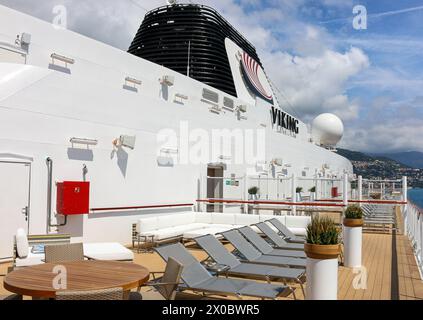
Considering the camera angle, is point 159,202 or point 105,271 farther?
point 159,202

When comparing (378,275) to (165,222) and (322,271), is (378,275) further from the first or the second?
(165,222)

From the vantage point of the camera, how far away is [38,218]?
7598 millimetres

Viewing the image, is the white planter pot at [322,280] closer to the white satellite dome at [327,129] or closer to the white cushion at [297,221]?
the white cushion at [297,221]

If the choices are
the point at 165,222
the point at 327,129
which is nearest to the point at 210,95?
the point at 165,222

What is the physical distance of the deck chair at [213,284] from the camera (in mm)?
4380

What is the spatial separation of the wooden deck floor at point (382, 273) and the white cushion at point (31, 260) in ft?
1.16

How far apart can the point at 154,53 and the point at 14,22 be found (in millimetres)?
19132

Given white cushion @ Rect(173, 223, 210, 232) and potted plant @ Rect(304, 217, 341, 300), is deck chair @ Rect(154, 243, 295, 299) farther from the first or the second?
white cushion @ Rect(173, 223, 210, 232)

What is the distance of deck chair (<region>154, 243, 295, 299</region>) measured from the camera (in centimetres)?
438

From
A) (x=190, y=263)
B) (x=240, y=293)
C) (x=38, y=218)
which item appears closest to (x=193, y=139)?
(x=38, y=218)

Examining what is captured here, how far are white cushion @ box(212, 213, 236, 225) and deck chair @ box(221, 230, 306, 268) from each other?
362 cm

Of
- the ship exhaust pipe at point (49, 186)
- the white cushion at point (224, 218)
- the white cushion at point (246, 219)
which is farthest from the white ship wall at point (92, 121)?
the white cushion at point (246, 219)

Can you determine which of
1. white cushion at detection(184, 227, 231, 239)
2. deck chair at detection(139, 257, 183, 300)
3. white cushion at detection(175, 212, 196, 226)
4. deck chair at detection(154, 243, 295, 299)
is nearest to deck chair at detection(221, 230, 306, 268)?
deck chair at detection(154, 243, 295, 299)
